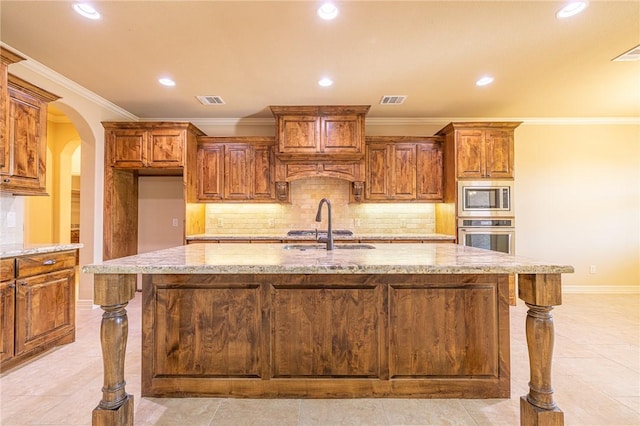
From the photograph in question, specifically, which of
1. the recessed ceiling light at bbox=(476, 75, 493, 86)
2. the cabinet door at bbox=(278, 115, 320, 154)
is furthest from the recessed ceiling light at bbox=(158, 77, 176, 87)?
the recessed ceiling light at bbox=(476, 75, 493, 86)

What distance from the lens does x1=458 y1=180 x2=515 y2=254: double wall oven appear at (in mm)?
4461

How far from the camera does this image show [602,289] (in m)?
5.10

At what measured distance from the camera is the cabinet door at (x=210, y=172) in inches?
192

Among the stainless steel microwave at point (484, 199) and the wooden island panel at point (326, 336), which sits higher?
the stainless steel microwave at point (484, 199)

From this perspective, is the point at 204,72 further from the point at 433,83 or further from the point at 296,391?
the point at 296,391

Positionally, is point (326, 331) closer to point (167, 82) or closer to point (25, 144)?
point (25, 144)

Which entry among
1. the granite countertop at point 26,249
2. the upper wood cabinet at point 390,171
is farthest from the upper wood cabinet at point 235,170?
the granite countertop at point 26,249

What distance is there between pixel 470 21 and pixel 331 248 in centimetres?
212

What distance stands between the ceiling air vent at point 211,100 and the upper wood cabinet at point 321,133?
0.72 metres

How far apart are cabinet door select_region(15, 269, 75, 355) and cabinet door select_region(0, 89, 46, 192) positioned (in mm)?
860

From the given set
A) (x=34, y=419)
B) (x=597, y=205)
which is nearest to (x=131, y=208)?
(x=34, y=419)

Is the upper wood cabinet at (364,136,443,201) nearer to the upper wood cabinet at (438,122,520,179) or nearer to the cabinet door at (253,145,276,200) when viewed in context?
the upper wood cabinet at (438,122,520,179)

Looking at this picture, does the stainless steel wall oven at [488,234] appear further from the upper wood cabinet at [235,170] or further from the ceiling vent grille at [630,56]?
the upper wood cabinet at [235,170]

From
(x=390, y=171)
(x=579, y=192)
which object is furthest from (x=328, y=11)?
(x=579, y=192)
